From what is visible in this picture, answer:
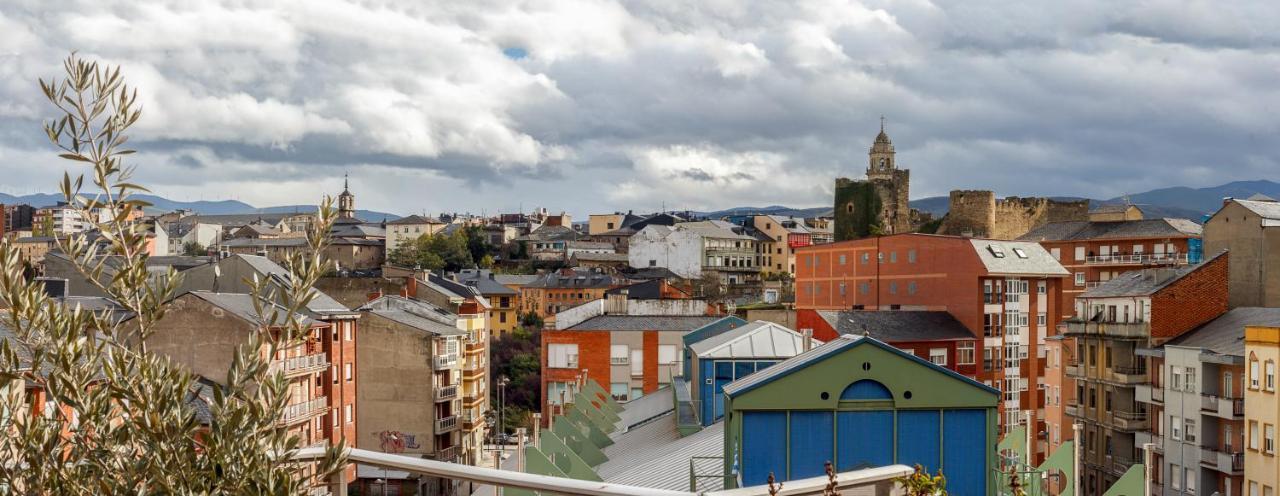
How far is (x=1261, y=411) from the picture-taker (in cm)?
3609

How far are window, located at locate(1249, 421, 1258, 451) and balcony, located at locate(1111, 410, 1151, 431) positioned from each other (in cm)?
697

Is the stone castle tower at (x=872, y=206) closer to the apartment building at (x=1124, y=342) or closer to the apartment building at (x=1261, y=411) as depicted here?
the apartment building at (x=1124, y=342)

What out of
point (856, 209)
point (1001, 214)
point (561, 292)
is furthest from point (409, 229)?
point (1001, 214)

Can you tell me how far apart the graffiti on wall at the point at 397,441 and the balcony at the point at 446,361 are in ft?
11.1

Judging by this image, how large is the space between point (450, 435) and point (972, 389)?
40762 millimetres

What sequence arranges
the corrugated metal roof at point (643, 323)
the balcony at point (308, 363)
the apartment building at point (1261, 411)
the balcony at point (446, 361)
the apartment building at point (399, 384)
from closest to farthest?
1. the apartment building at point (1261, 411)
2. the balcony at point (308, 363)
3. the apartment building at point (399, 384)
4. the balcony at point (446, 361)
5. the corrugated metal roof at point (643, 323)

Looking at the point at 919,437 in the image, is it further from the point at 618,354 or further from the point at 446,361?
the point at 446,361

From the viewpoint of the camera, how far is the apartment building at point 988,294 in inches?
2290

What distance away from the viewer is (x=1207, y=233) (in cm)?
5762

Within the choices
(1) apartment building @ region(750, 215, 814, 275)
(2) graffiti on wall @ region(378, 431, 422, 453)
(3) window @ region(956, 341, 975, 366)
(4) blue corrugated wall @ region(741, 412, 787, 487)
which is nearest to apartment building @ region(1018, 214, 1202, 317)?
(3) window @ region(956, 341, 975, 366)

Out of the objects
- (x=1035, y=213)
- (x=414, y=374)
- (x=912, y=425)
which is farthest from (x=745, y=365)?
(x=1035, y=213)

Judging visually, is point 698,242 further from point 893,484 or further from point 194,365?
point 893,484

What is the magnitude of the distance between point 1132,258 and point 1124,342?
150 feet

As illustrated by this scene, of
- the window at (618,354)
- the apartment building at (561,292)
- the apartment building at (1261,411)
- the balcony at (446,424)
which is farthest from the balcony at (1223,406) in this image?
the apartment building at (561,292)
